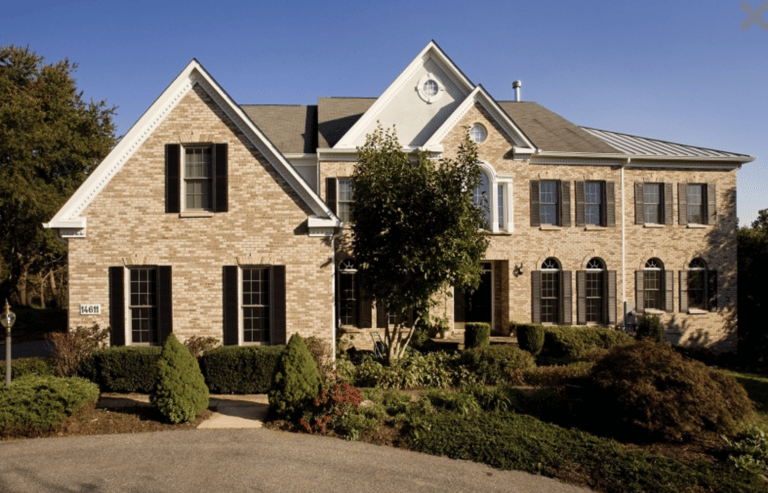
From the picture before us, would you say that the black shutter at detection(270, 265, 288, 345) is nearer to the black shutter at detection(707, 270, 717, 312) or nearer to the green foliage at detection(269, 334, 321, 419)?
the green foliage at detection(269, 334, 321, 419)

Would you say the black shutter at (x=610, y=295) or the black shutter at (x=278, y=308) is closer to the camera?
the black shutter at (x=278, y=308)

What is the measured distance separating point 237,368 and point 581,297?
43.8 ft

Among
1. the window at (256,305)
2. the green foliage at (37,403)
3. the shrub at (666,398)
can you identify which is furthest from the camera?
the window at (256,305)

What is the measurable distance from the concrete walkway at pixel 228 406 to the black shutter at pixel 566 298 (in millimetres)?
12011

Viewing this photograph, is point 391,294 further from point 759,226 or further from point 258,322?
point 759,226

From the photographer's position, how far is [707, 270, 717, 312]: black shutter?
19.0 meters

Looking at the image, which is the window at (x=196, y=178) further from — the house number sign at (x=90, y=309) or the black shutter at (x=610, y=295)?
the black shutter at (x=610, y=295)

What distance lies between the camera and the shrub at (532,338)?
50.2 ft

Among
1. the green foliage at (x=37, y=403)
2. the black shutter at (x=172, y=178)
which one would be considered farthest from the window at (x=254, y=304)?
the green foliage at (x=37, y=403)

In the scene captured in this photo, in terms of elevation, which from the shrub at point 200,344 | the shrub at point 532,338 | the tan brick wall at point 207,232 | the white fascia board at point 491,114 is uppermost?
the white fascia board at point 491,114

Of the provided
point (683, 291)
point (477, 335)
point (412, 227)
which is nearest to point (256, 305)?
point (412, 227)

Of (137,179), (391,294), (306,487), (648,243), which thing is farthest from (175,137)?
(648,243)

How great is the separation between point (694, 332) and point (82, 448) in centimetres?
2092

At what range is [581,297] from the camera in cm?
1820
